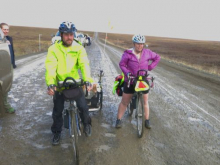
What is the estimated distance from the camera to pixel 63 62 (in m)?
3.48

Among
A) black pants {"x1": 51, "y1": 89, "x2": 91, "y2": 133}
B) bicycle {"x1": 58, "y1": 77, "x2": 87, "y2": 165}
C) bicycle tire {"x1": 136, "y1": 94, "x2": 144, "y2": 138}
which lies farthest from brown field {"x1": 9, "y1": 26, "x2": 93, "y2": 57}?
bicycle {"x1": 58, "y1": 77, "x2": 87, "y2": 165}

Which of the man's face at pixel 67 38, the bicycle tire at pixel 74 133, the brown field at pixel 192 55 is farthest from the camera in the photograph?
the brown field at pixel 192 55

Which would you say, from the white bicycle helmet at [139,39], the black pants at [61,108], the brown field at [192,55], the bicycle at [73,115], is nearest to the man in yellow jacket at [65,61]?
the black pants at [61,108]

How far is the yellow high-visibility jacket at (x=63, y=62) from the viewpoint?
3.38m

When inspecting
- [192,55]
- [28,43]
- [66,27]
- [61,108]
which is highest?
[66,27]

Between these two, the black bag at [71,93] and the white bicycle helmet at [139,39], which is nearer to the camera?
the black bag at [71,93]

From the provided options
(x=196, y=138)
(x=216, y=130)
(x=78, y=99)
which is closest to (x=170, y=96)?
(x=216, y=130)

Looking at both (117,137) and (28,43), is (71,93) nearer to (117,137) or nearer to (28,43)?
(117,137)

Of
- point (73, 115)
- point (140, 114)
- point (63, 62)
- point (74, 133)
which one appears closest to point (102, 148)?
point (74, 133)

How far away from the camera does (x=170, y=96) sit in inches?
303

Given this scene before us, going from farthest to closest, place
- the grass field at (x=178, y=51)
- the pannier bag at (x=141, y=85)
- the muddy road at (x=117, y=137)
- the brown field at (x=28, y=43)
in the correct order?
1. the brown field at (x=28, y=43)
2. the grass field at (x=178, y=51)
3. the pannier bag at (x=141, y=85)
4. the muddy road at (x=117, y=137)

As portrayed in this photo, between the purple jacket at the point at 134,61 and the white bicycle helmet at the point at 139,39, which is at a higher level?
the white bicycle helmet at the point at 139,39

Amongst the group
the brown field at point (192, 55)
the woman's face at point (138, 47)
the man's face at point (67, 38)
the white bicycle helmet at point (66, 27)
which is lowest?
the brown field at point (192, 55)

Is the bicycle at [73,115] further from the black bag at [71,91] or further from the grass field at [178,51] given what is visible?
the grass field at [178,51]
